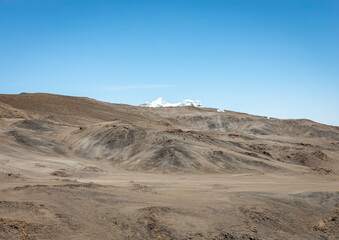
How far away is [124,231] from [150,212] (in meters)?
1.59

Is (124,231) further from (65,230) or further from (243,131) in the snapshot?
(243,131)

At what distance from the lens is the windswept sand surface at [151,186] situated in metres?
11.6

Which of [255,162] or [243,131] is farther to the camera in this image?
[243,131]

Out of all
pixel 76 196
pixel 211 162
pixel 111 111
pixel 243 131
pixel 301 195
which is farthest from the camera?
pixel 243 131

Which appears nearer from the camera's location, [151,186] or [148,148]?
[151,186]

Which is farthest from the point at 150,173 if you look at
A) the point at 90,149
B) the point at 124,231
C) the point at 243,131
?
the point at 243,131

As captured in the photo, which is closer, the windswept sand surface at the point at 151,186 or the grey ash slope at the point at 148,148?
the windswept sand surface at the point at 151,186

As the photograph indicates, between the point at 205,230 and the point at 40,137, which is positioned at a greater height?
the point at 40,137

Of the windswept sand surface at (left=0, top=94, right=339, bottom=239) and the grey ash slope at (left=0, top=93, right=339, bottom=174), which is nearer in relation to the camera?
the windswept sand surface at (left=0, top=94, right=339, bottom=239)

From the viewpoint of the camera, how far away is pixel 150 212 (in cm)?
1273

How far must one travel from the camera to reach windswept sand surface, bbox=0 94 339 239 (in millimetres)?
11625

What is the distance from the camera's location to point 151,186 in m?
18.1

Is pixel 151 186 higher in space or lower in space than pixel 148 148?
lower

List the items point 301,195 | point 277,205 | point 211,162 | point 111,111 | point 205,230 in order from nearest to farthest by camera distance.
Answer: point 205,230
point 277,205
point 301,195
point 211,162
point 111,111
